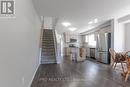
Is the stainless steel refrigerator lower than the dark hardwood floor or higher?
higher

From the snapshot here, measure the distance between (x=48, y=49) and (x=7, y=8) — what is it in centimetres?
665

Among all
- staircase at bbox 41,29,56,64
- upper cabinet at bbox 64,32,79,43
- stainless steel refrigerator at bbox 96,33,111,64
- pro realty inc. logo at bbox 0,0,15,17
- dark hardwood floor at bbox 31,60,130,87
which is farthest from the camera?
upper cabinet at bbox 64,32,79,43

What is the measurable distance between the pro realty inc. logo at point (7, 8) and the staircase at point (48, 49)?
19.7ft

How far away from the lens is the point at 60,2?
4.44 m

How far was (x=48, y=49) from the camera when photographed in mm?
8617

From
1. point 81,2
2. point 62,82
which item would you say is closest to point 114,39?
point 81,2

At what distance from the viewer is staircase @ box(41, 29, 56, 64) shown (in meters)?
8.07

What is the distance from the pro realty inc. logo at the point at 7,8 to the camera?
187 cm

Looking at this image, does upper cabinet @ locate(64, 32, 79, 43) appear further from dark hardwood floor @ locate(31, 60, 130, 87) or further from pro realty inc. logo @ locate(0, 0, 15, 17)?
pro realty inc. logo @ locate(0, 0, 15, 17)

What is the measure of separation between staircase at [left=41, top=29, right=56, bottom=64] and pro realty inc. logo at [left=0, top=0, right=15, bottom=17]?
6.00 metres

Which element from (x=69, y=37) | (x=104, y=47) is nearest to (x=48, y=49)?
(x=104, y=47)

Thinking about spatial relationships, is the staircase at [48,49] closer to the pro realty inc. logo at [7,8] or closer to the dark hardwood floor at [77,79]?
the dark hardwood floor at [77,79]

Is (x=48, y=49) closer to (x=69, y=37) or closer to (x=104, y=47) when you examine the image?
(x=104, y=47)

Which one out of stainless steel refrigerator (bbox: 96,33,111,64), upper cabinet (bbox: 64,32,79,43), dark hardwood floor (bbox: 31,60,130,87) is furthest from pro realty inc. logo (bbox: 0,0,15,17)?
upper cabinet (bbox: 64,32,79,43)
